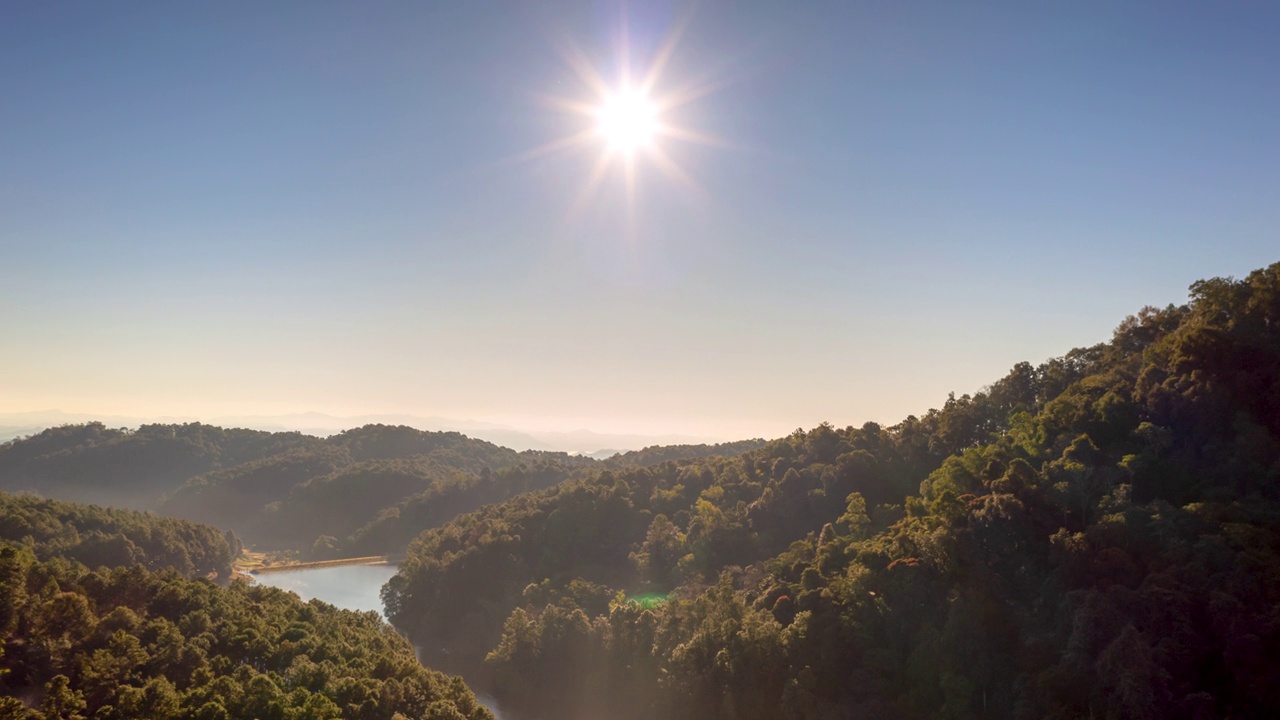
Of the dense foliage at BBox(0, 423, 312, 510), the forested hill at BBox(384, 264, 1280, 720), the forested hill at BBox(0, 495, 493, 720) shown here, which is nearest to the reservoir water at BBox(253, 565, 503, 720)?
the forested hill at BBox(384, 264, 1280, 720)

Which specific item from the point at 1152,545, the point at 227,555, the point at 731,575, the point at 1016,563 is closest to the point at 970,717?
the point at 1016,563

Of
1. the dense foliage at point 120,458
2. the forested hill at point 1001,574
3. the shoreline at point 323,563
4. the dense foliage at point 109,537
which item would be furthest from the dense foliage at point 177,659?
the dense foliage at point 120,458

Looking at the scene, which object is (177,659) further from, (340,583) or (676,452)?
(676,452)

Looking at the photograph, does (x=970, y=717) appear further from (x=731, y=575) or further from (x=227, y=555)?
(x=227, y=555)

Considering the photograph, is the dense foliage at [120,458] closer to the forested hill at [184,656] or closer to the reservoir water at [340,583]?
the reservoir water at [340,583]

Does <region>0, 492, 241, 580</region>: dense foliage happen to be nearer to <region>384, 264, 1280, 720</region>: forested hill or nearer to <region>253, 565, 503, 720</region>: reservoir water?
<region>253, 565, 503, 720</region>: reservoir water

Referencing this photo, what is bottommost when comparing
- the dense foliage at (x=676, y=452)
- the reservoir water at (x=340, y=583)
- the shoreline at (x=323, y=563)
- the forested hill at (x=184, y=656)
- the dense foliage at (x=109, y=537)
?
the reservoir water at (x=340, y=583)
